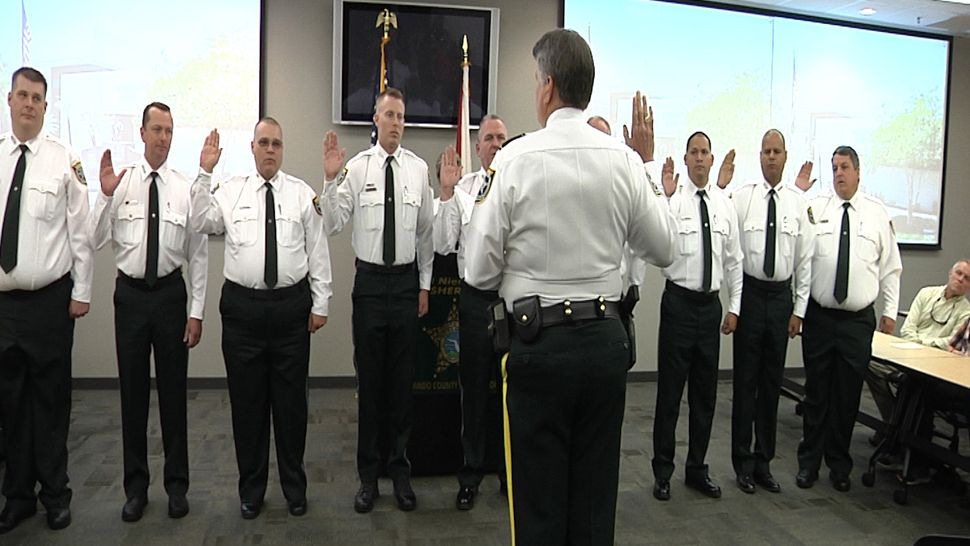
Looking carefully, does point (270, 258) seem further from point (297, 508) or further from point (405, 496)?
point (405, 496)

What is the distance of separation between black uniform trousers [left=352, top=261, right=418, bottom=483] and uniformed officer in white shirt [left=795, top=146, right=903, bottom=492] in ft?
7.50

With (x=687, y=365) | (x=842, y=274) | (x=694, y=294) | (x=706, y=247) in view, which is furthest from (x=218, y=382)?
(x=842, y=274)

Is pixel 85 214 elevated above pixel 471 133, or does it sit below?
below

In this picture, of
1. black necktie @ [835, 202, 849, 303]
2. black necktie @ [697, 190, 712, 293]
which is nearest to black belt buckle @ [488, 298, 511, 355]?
black necktie @ [697, 190, 712, 293]

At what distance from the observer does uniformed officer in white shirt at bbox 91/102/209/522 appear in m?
3.42

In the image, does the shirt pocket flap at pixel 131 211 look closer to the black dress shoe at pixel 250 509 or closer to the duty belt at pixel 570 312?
the black dress shoe at pixel 250 509

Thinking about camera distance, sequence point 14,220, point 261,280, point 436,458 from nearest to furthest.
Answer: point 14,220
point 261,280
point 436,458

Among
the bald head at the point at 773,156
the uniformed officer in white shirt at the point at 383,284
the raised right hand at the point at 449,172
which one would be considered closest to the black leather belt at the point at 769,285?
the bald head at the point at 773,156

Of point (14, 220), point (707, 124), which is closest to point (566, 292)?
point (14, 220)

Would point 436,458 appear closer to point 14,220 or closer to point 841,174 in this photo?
point 14,220

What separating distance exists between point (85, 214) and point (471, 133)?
3.38 metres

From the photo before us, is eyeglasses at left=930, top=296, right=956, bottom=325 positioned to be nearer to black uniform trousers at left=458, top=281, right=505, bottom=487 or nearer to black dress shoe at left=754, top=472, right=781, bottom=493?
black dress shoe at left=754, top=472, right=781, bottom=493

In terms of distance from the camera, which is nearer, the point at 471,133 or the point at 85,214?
the point at 85,214

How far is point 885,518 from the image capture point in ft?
12.4
